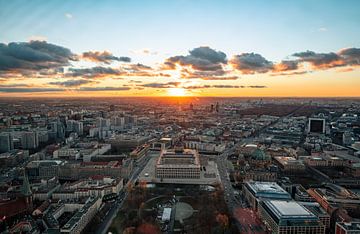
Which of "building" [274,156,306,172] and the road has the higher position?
"building" [274,156,306,172]

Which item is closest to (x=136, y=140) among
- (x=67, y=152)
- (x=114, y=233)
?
(x=67, y=152)

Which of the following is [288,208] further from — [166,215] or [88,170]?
[88,170]

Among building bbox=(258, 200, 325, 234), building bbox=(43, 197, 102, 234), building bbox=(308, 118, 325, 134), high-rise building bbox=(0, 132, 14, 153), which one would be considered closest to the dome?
building bbox=(258, 200, 325, 234)

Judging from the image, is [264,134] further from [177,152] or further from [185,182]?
[185,182]

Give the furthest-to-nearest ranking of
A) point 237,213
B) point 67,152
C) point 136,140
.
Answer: point 136,140
point 67,152
point 237,213

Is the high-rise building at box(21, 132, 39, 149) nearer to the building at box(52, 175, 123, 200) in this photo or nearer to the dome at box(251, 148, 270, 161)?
the building at box(52, 175, 123, 200)

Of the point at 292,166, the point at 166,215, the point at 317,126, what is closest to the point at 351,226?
the point at 166,215
